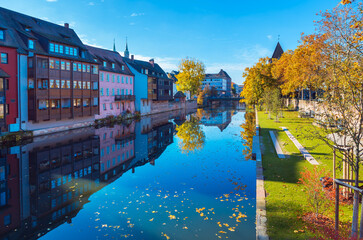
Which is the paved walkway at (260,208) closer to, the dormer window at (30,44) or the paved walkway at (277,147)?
the paved walkway at (277,147)

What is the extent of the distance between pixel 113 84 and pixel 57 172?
33.4 metres

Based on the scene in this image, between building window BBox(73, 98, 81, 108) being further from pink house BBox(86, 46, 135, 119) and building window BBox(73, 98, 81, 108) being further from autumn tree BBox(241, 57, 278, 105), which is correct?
autumn tree BBox(241, 57, 278, 105)

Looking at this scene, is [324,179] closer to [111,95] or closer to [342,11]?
[342,11]

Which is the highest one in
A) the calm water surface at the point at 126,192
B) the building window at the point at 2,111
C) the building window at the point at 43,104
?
the building window at the point at 43,104

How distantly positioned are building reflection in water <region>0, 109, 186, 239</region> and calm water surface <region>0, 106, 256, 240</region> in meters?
0.04

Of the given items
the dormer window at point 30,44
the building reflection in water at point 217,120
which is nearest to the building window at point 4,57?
the dormer window at point 30,44

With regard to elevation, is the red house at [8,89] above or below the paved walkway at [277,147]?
above

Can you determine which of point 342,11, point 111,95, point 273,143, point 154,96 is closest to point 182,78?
point 154,96

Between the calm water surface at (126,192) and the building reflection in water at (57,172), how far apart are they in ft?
0.13

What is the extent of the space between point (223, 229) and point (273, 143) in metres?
14.7

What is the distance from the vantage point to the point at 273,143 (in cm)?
2252

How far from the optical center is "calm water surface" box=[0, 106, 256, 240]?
31.6 feet

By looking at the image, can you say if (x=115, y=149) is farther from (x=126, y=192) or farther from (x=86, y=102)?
(x=86, y=102)

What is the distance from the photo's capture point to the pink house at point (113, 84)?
45594 millimetres
